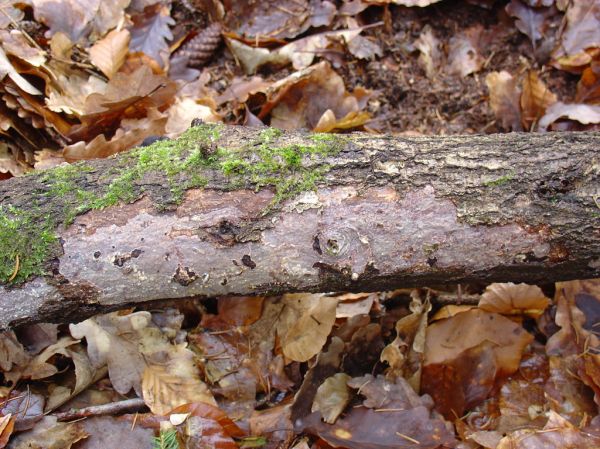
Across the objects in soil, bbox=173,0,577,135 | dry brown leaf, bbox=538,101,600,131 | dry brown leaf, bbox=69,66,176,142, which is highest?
dry brown leaf, bbox=69,66,176,142

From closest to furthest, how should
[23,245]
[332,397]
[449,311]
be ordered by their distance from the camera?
[23,245], [332,397], [449,311]

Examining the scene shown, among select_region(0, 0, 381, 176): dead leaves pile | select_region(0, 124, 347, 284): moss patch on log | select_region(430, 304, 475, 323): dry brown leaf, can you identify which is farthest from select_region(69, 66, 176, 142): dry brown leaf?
select_region(430, 304, 475, 323): dry brown leaf

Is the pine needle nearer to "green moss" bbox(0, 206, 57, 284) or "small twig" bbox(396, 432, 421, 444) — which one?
"green moss" bbox(0, 206, 57, 284)

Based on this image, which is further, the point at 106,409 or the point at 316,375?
the point at 316,375

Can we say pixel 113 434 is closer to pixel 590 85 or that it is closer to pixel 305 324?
pixel 305 324

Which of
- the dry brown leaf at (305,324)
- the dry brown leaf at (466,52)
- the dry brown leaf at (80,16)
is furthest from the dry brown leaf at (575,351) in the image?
the dry brown leaf at (80,16)

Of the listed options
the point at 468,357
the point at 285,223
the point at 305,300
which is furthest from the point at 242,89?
the point at 468,357

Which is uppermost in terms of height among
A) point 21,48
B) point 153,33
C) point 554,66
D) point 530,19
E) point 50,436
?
point 21,48
